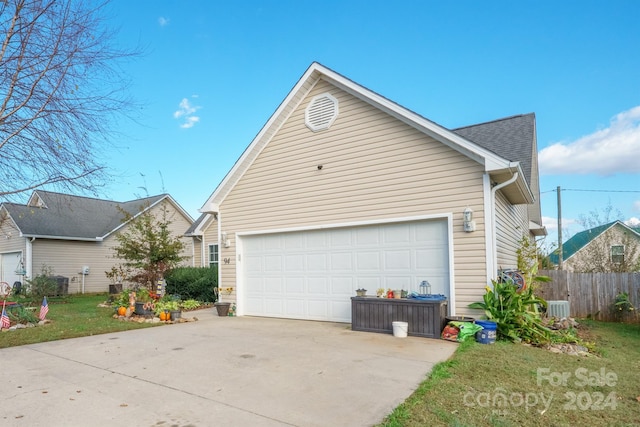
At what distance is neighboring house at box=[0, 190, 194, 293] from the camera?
18.2 meters

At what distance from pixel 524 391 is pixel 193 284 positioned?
11.6m

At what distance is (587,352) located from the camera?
19.5 feet

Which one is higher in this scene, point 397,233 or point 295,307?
point 397,233

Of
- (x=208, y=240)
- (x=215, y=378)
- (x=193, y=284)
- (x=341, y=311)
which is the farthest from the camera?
(x=208, y=240)

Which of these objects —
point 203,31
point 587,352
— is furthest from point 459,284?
point 203,31

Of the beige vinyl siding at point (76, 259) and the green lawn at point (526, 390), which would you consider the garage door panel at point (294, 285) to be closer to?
the green lawn at point (526, 390)

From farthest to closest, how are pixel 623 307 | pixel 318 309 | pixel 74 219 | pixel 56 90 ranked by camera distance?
pixel 74 219 → pixel 623 307 → pixel 318 309 → pixel 56 90

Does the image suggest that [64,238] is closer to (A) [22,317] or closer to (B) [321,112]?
(A) [22,317]

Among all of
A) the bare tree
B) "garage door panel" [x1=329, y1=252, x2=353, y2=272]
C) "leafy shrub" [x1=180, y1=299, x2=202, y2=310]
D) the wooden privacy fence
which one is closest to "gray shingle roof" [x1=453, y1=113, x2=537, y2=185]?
the wooden privacy fence

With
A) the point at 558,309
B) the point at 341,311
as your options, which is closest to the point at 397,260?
the point at 341,311

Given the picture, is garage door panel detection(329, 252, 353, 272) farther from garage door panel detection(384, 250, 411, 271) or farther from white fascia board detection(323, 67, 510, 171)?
white fascia board detection(323, 67, 510, 171)

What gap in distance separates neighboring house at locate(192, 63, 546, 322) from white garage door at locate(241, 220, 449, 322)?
24mm

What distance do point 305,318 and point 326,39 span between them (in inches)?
326

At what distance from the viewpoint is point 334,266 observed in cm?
902
